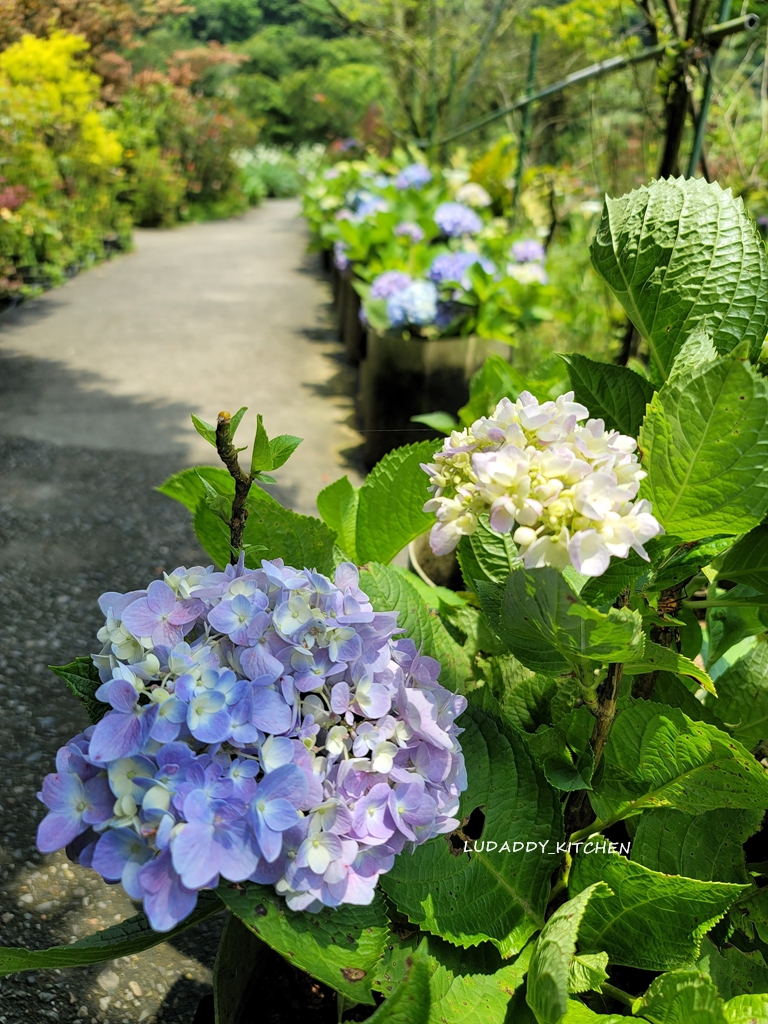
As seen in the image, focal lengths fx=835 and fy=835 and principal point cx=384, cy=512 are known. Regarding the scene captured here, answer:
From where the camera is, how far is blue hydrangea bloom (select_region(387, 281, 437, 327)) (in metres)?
3.29

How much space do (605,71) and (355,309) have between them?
1703mm

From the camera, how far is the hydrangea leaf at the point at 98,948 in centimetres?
78

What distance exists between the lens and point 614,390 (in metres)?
1.09

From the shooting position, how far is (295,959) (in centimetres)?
72

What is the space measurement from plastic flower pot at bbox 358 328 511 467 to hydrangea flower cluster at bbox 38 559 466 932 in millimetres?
2387

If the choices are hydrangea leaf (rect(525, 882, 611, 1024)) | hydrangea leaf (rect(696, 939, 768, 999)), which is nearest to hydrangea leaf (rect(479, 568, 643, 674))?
hydrangea leaf (rect(525, 882, 611, 1024))

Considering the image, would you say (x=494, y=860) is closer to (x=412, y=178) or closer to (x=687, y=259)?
(x=687, y=259)

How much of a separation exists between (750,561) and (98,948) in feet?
2.76

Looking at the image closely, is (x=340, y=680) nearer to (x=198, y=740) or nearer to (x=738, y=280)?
(x=198, y=740)

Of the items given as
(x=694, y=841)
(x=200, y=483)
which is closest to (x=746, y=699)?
(x=694, y=841)

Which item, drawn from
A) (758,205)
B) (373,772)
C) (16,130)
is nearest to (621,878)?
(373,772)

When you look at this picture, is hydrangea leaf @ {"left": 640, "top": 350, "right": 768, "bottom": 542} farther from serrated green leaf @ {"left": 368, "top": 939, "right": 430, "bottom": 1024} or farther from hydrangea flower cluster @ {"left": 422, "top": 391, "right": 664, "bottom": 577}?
serrated green leaf @ {"left": 368, "top": 939, "right": 430, "bottom": 1024}

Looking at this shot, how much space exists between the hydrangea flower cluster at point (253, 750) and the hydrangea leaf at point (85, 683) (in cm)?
4

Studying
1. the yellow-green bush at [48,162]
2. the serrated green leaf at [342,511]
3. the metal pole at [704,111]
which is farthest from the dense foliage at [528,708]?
the yellow-green bush at [48,162]
